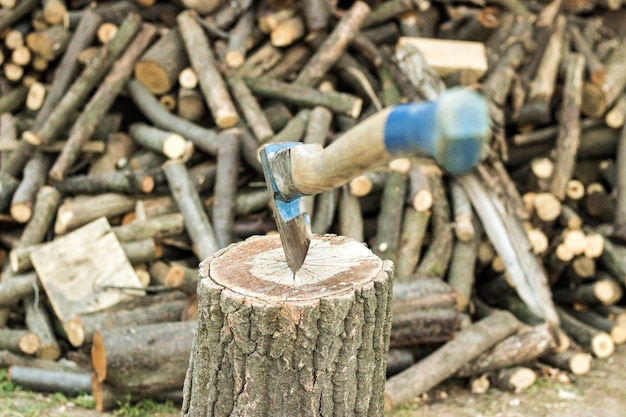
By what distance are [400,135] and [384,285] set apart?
96cm

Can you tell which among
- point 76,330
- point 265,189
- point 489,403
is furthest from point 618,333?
point 76,330

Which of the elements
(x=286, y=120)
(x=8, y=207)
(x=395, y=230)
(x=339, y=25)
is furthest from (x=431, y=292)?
(x=8, y=207)

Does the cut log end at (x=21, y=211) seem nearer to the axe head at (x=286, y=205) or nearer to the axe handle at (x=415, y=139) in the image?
the axe head at (x=286, y=205)

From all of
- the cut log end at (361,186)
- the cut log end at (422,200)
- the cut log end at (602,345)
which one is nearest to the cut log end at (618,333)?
the cut log end at (602,345)

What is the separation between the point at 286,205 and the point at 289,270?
33 cm

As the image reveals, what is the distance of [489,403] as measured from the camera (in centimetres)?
503

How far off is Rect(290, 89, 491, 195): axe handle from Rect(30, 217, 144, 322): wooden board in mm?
3471

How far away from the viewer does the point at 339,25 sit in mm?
6703

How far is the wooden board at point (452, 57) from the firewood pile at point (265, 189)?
1.1 inches

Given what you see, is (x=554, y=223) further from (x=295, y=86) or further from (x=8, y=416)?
(x=8, y=416)

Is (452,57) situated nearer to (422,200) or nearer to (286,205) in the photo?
(422,200)

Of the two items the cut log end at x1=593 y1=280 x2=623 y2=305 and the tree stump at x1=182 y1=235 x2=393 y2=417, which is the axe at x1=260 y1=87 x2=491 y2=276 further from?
the cut log end at x1=593 y1=280 x2=623 y2=305

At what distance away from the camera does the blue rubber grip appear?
1.84 meters

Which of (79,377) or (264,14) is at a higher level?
(264,14)
